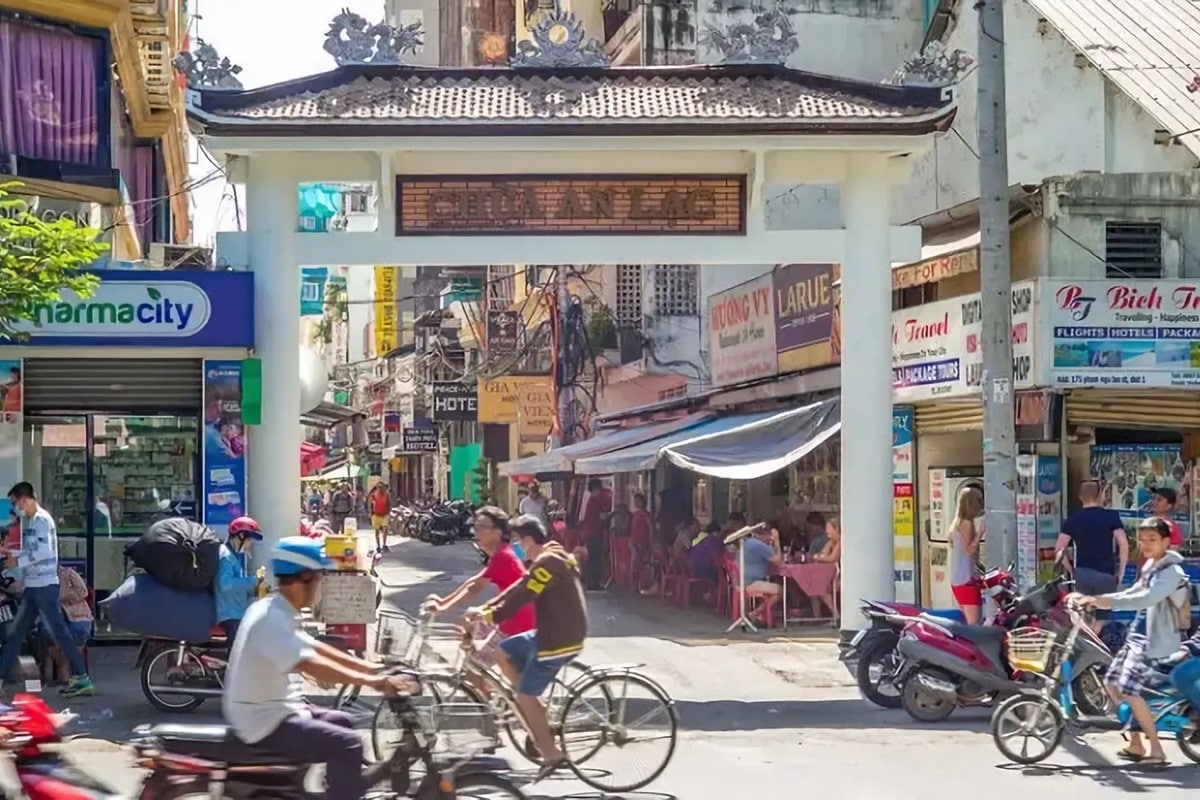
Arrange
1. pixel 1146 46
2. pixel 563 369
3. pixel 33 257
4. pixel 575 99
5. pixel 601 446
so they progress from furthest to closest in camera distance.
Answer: pixel 563 369
pixel 601 446
pixel 1146 46
pixel 575 99
pixel 33 257

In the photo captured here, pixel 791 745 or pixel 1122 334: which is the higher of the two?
pixel 1122 334

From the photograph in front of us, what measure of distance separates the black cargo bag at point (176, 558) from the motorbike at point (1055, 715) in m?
6.32

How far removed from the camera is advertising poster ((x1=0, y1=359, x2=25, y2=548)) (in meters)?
15.7

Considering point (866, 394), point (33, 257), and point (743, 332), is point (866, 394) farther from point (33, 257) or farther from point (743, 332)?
point (743, 332)

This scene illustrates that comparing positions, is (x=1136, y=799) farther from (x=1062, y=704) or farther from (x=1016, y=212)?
(x=1016, y=212)

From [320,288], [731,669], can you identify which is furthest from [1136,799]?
[320,288]

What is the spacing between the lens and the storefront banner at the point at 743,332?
77.5 feet

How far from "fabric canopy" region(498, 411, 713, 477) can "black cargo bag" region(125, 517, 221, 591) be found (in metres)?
12.4

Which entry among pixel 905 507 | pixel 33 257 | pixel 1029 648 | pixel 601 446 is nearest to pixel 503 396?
pixel 601 446

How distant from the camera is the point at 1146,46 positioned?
19891 millimetres

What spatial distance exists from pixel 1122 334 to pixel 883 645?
4.49 meters

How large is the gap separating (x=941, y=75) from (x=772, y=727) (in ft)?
21.5

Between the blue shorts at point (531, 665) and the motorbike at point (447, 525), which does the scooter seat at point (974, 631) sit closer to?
the blue shorts at point (531, 665)

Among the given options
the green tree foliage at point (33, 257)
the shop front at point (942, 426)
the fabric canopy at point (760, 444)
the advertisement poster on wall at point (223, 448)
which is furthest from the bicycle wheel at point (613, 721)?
the fabric canopy at point (760, 444)
